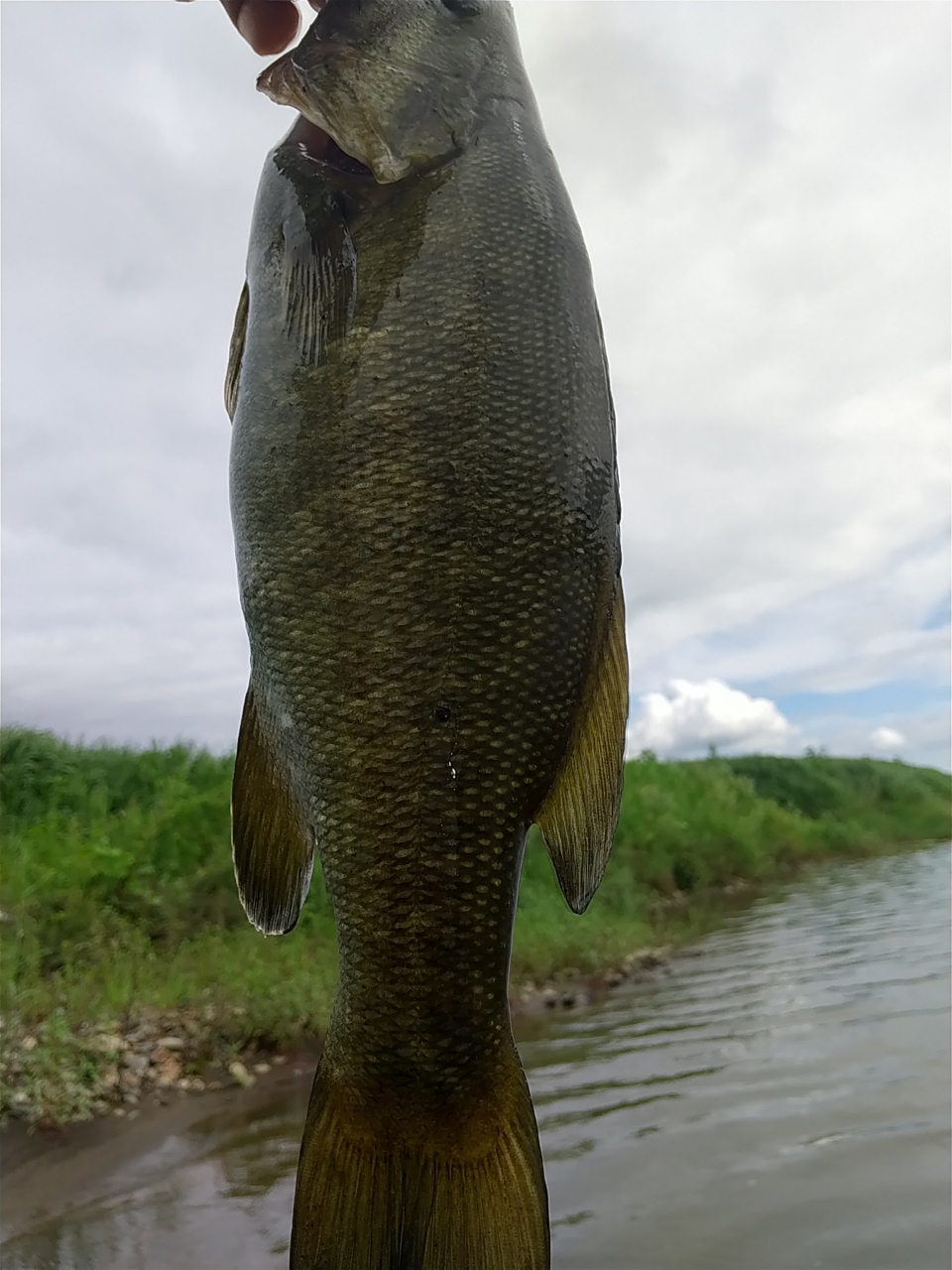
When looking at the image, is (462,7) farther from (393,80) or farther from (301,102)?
(301,102)

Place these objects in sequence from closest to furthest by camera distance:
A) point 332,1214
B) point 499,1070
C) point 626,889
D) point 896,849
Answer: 1. point 332,1214
2. point 499,1070
3. point 626,889
4. point 896,849

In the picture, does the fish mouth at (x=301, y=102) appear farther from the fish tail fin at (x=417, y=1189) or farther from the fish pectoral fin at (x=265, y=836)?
the fish tail fin at (x=417, y=1189)

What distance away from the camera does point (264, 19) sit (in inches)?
96.9

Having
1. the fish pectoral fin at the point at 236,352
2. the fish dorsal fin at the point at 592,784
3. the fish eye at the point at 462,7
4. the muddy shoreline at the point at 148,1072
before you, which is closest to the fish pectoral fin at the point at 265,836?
the fish dorsal fin at the point at 592,784

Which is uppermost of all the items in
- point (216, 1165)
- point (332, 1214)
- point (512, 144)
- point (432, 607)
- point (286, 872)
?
point (512, 144)

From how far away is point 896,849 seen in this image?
20.5 m

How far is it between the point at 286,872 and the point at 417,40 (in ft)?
5.06

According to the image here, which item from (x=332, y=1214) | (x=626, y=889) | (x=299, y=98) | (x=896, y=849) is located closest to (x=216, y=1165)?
(x=332, y=1214)

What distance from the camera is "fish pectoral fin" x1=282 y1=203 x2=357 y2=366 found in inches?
64.4

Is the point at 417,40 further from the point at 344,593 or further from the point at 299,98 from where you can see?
the point at 344,593

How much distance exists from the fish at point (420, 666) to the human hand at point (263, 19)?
109cm

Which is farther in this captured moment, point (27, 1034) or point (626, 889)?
point (626, 889)

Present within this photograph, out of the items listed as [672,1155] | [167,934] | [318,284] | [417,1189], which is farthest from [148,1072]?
[318,284]

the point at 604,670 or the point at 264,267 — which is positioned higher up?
the point at 264,267
